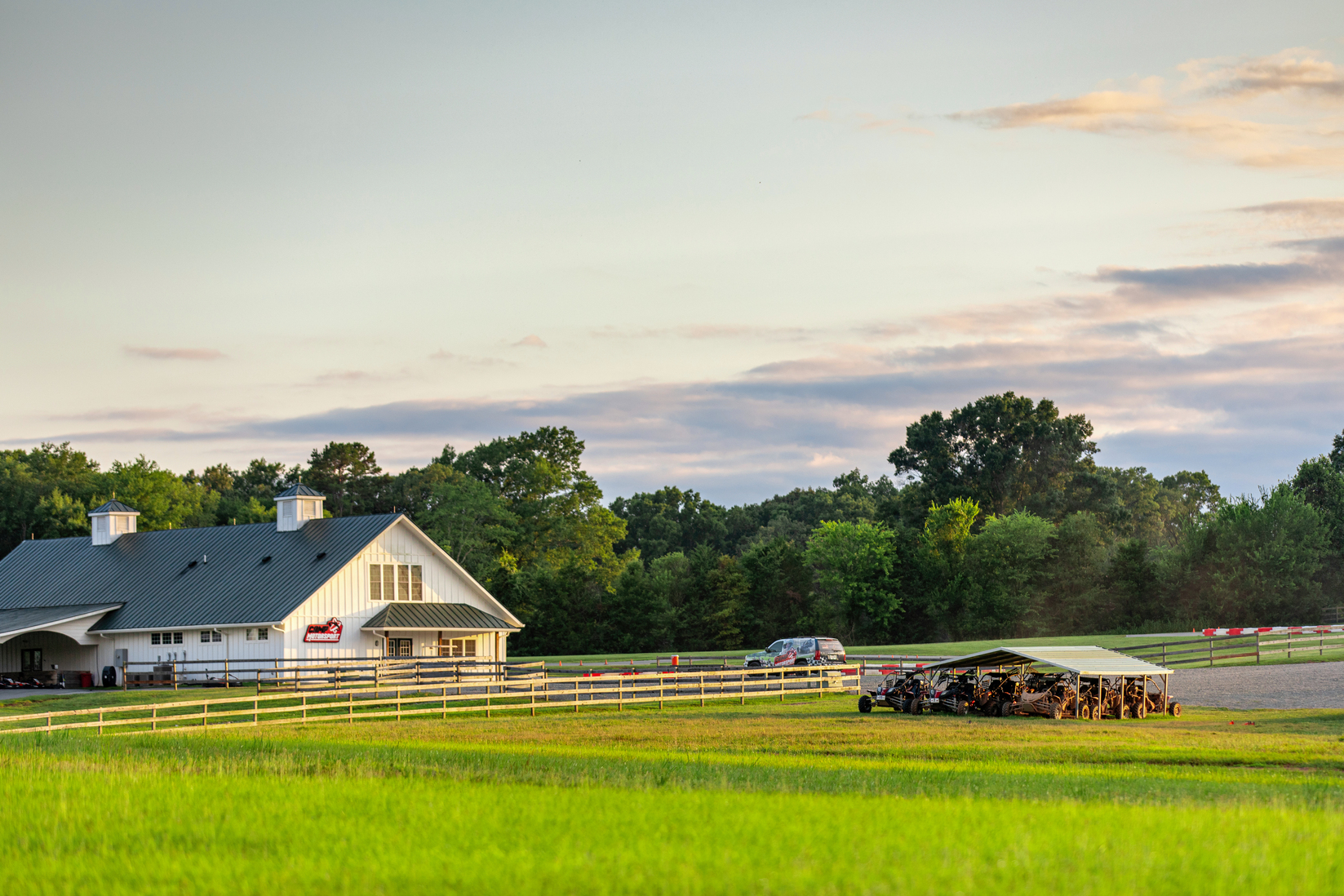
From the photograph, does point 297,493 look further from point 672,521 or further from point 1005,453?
point 672,521

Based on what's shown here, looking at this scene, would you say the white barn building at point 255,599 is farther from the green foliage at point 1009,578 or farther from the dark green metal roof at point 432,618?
the green foliage at point 1009,578

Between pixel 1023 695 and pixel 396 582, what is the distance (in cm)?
2874

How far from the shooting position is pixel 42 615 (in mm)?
50625

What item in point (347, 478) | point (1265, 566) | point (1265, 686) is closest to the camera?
point (1265, 686)

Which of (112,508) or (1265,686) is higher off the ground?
(112,508)

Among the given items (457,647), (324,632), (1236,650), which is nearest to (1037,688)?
(1236,650)

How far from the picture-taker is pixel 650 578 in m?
85.3

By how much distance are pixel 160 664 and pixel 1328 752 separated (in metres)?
39.2

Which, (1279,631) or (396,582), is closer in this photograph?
(396,582)

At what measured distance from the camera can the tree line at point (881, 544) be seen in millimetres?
78125

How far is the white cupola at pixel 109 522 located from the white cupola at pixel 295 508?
9404 millimetres

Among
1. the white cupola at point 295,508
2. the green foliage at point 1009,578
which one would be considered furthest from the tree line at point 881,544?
the white cupola at point 295,508

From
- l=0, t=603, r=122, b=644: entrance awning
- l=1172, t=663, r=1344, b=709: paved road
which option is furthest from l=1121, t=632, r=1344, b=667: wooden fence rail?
l=0, t=603, r=122, b=644: entrance awning

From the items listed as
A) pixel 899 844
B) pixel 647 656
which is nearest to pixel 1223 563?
pixel 647 656
